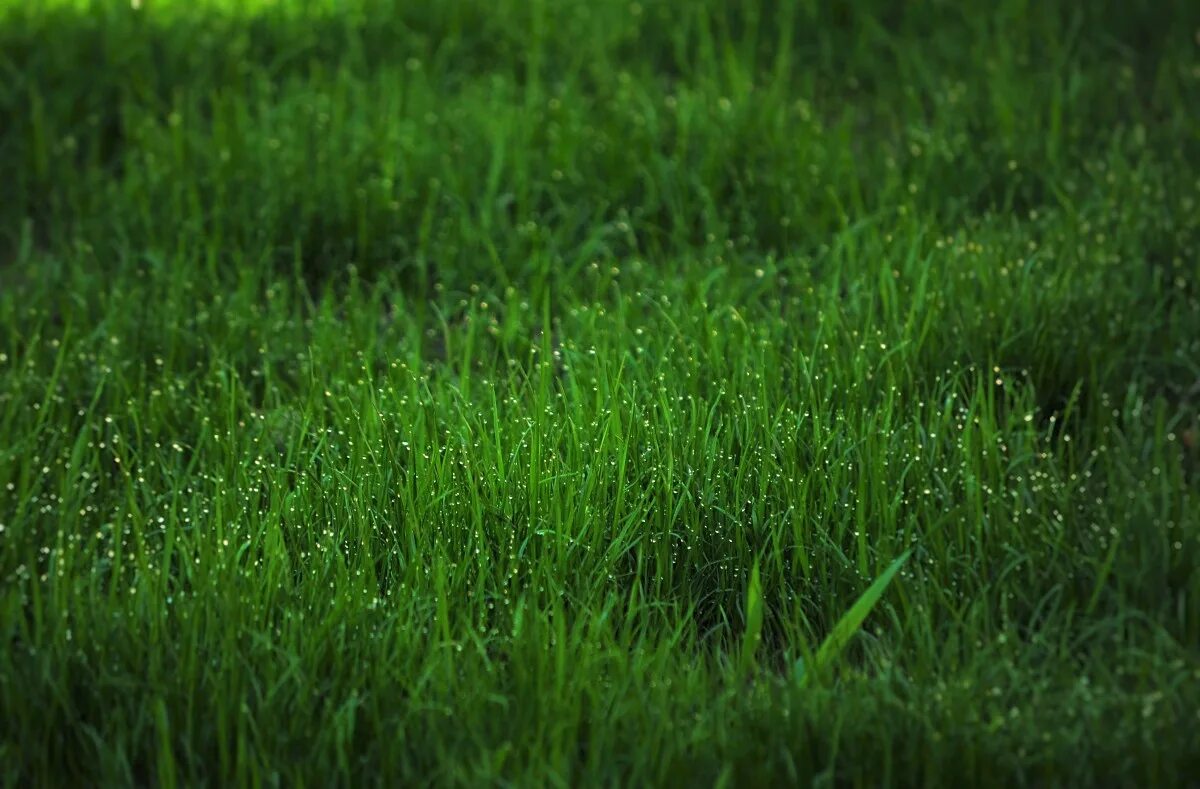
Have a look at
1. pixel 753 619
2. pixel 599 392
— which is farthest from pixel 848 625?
pixel 599 392

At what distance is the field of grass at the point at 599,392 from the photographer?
2152 millimetres

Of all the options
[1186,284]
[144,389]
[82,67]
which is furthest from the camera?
[82,67]

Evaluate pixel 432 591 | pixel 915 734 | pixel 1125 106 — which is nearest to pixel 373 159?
pixel 432 591

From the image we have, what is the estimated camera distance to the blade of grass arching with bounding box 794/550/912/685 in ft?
7.36

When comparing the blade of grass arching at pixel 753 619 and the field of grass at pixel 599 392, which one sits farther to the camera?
the blade of grass arching at pixel 753 619

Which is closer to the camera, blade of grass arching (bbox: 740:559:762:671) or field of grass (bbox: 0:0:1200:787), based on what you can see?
field of grass (bbox: 0:0:1200:787)

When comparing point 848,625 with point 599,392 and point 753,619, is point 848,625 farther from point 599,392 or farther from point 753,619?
point 599,392

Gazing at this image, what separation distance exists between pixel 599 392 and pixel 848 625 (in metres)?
0.79

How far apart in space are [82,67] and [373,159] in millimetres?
1324

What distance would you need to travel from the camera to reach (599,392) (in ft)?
9.34

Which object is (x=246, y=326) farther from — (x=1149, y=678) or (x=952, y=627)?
(x=1149, y=678)

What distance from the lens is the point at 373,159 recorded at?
14.0ft

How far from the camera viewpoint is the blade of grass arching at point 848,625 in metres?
2.24

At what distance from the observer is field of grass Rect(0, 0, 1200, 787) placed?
7.06 ft
